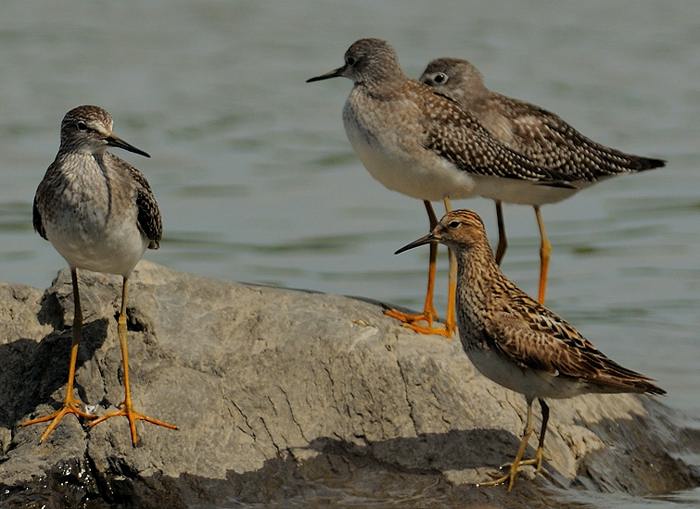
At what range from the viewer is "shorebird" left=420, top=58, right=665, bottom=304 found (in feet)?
43.7

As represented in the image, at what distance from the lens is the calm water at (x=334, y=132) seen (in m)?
15.9

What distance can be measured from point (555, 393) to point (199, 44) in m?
15.8

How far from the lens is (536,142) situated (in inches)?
530

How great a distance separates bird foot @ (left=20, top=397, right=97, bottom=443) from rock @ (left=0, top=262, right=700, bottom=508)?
2.0 inches

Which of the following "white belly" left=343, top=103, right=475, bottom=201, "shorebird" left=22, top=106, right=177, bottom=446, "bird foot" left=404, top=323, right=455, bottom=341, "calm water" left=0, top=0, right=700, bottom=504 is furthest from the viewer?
"calm water" left=0, top=0, right=700, bottom=504

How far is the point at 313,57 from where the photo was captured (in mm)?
23547

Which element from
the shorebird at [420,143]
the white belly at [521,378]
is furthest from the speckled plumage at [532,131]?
the white belly at [521,378]

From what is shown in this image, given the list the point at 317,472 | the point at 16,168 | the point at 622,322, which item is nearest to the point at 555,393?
the point at 317,472

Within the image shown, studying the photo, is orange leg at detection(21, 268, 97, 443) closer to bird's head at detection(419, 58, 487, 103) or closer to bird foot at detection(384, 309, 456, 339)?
bird foot at detection(384, 309, 456, 339)

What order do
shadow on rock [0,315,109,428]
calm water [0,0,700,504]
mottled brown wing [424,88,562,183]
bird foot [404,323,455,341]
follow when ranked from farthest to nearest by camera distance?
calm water [0,0,700,504], mottled brown wing [424,88,562,183], bird foot [404,323,455,341], shadow on rock [0,315,109,428]

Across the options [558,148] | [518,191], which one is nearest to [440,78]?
[558,148]

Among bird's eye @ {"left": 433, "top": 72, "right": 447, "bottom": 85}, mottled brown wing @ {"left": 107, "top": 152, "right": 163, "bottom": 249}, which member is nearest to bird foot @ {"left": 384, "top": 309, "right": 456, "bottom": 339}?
mottled brown wing @ {"left": 107, "top": 152, "right": 163, "bottom": 249}

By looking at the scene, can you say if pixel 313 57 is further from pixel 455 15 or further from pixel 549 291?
pixel 549 291

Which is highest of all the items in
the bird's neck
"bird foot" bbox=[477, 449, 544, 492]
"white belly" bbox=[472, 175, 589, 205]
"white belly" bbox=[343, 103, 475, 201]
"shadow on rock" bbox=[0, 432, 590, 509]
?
the bird's neck
